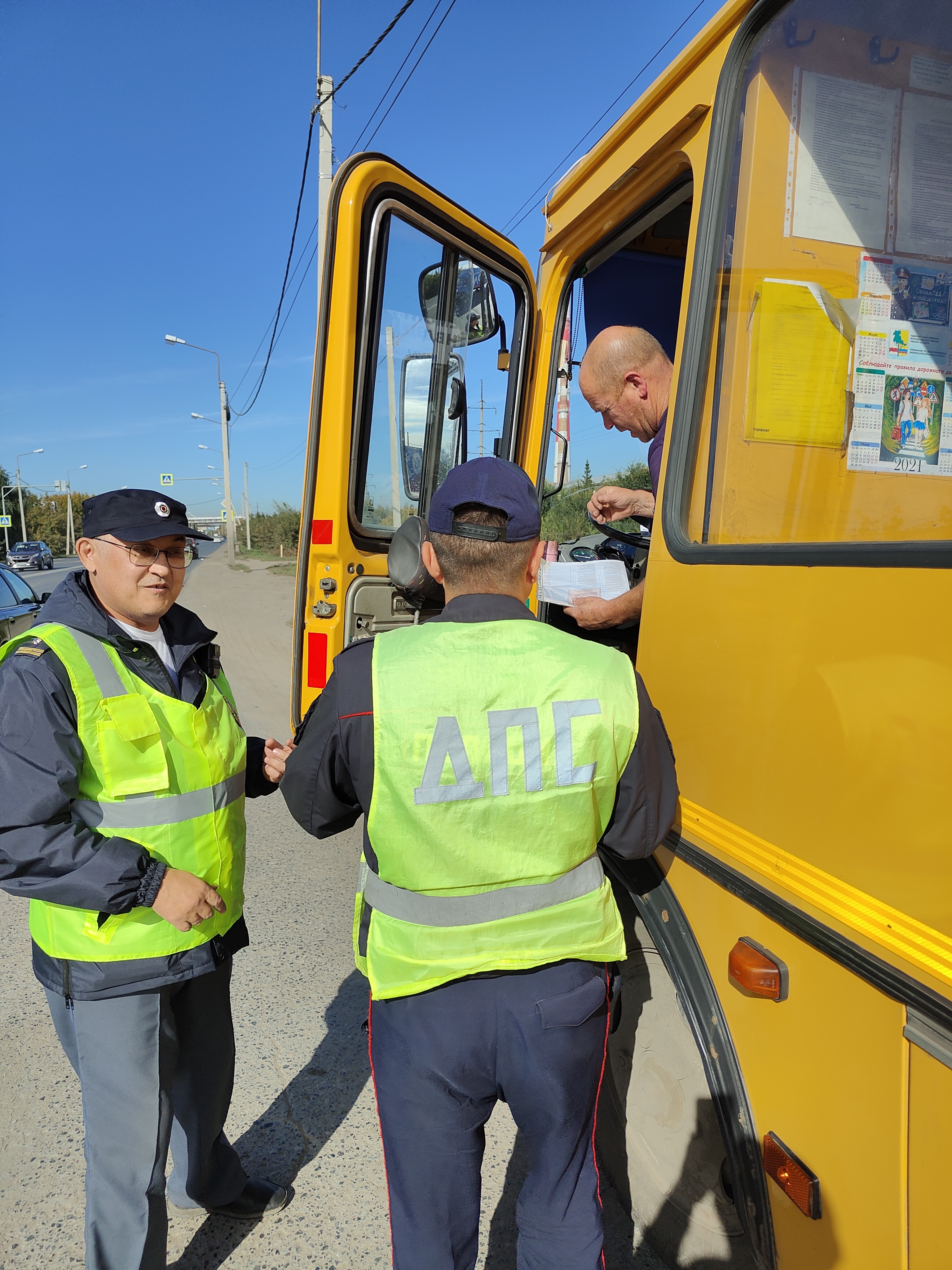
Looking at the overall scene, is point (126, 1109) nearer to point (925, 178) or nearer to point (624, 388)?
point (624, 388)

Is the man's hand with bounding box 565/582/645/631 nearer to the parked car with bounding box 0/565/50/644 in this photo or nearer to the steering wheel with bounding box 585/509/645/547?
the steering wheel with bounding box 585/509/645/547

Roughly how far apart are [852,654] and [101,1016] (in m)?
1.53

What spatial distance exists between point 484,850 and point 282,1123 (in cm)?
174

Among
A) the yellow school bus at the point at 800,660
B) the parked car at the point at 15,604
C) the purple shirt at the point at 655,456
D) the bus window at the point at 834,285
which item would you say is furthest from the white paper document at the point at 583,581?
the parked car at the point at 15,604

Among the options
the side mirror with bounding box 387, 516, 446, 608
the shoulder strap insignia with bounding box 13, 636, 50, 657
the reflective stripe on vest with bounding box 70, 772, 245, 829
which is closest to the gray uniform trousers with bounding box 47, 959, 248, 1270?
the reflective stripe on vest with bounding box 70, 772, 245, 829

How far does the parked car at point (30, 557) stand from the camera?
3944 cm

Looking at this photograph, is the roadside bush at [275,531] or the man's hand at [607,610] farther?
the roadside bush at [275,531]

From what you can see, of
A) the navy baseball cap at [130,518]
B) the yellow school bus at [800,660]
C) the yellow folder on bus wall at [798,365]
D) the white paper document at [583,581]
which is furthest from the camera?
the white paper document at [583,581]

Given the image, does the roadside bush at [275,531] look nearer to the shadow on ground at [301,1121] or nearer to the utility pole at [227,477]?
the utility pole at [227,477]

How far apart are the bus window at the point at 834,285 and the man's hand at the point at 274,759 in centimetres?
111

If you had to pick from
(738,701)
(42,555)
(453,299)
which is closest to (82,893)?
(738,701)

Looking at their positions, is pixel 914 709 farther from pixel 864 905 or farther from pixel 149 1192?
pixel 149 1192

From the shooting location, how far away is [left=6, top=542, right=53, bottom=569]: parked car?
39.4 metres

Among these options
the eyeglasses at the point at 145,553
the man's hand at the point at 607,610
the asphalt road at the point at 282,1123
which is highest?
the eyeglasses at the point at 145,553
